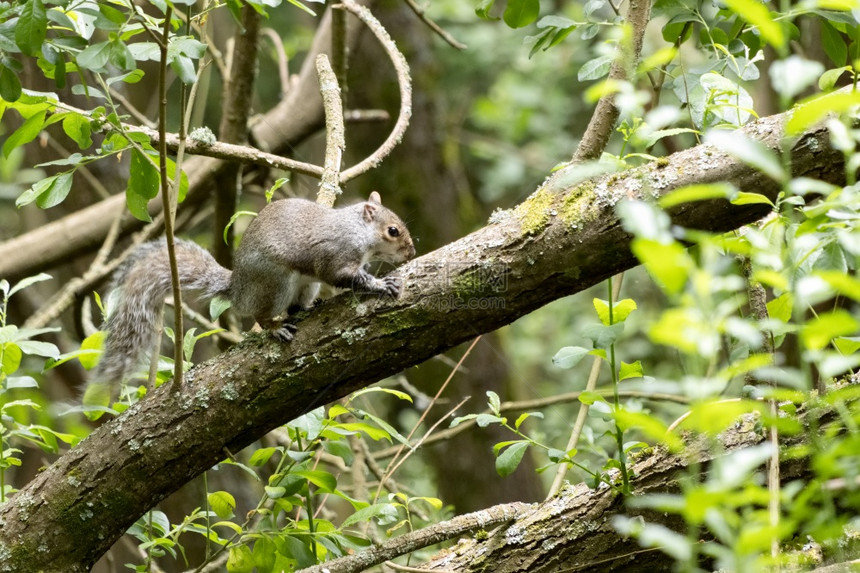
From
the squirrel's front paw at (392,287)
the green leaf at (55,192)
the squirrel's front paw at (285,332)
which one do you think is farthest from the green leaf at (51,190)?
the squirrel's front paw at (392,287)

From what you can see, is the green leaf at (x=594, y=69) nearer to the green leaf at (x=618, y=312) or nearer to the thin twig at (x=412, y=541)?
the green leaf at (x=618, y=312)

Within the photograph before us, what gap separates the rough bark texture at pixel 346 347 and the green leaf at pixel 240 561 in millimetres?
214

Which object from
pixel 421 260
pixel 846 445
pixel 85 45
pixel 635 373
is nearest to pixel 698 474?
pixel 635 373

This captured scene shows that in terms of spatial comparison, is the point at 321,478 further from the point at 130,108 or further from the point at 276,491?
the point at 130,108

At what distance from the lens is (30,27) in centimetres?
153

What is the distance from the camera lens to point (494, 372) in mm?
4879

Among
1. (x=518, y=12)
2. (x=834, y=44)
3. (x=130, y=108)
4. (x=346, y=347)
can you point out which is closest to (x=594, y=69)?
(x=518, y=12)

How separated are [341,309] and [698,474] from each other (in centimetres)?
89

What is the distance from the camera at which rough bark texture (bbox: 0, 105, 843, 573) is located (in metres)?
1.84

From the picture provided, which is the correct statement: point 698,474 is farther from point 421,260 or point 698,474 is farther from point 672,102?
point 672,102

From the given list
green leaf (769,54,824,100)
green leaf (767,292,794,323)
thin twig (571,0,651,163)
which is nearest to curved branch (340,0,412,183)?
thin twig (571,0,651,163)

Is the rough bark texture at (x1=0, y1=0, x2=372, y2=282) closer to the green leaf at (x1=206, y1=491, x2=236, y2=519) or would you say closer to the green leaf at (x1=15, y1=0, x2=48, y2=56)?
the green leaf at (x1=206, y1=491, x2=236, y2=519)

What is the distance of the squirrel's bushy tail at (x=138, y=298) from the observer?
8.11ft

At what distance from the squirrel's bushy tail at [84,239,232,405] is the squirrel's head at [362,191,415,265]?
52 cm
